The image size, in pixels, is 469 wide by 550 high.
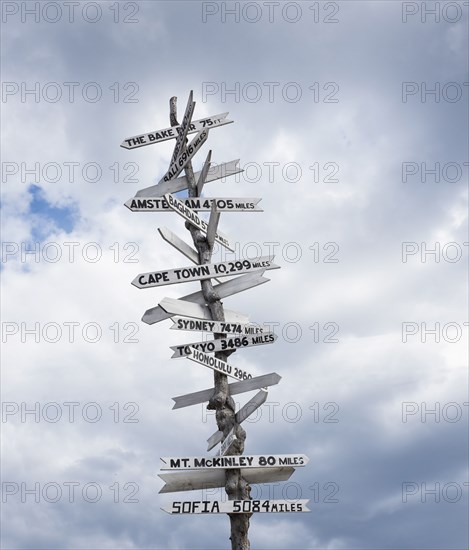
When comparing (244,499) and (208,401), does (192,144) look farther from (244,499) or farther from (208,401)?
(244,499)

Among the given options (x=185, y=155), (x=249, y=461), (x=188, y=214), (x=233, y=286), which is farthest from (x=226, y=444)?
(x=185, y=155)

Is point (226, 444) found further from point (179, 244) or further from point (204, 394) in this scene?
point (179, 244)

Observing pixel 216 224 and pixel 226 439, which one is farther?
pixel 216 224

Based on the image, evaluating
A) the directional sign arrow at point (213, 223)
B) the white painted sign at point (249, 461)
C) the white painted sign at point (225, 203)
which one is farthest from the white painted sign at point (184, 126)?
the white painted sign at point (249, 461)

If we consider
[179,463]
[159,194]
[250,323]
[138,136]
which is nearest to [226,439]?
[179,463]

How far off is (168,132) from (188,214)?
1.68 meters

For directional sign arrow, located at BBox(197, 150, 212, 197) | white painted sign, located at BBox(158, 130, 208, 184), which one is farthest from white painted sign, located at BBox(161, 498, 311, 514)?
white painted sign, located at BBox(158, 130, 208, 184)

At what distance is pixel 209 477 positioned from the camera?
39.5 feet

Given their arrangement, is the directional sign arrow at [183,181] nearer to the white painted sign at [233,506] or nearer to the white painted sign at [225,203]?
the white painted sign at [225,203]

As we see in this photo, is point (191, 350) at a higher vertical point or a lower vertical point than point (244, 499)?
higher

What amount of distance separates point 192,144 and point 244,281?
2.36 metres

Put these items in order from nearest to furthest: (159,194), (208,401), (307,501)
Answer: (307,501)
(208,401)
(159,194)

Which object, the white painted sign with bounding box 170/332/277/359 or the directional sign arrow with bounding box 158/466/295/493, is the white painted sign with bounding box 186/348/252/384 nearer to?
the white painted sign with bounding box 170/332/277/359

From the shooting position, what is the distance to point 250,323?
12688 mm
